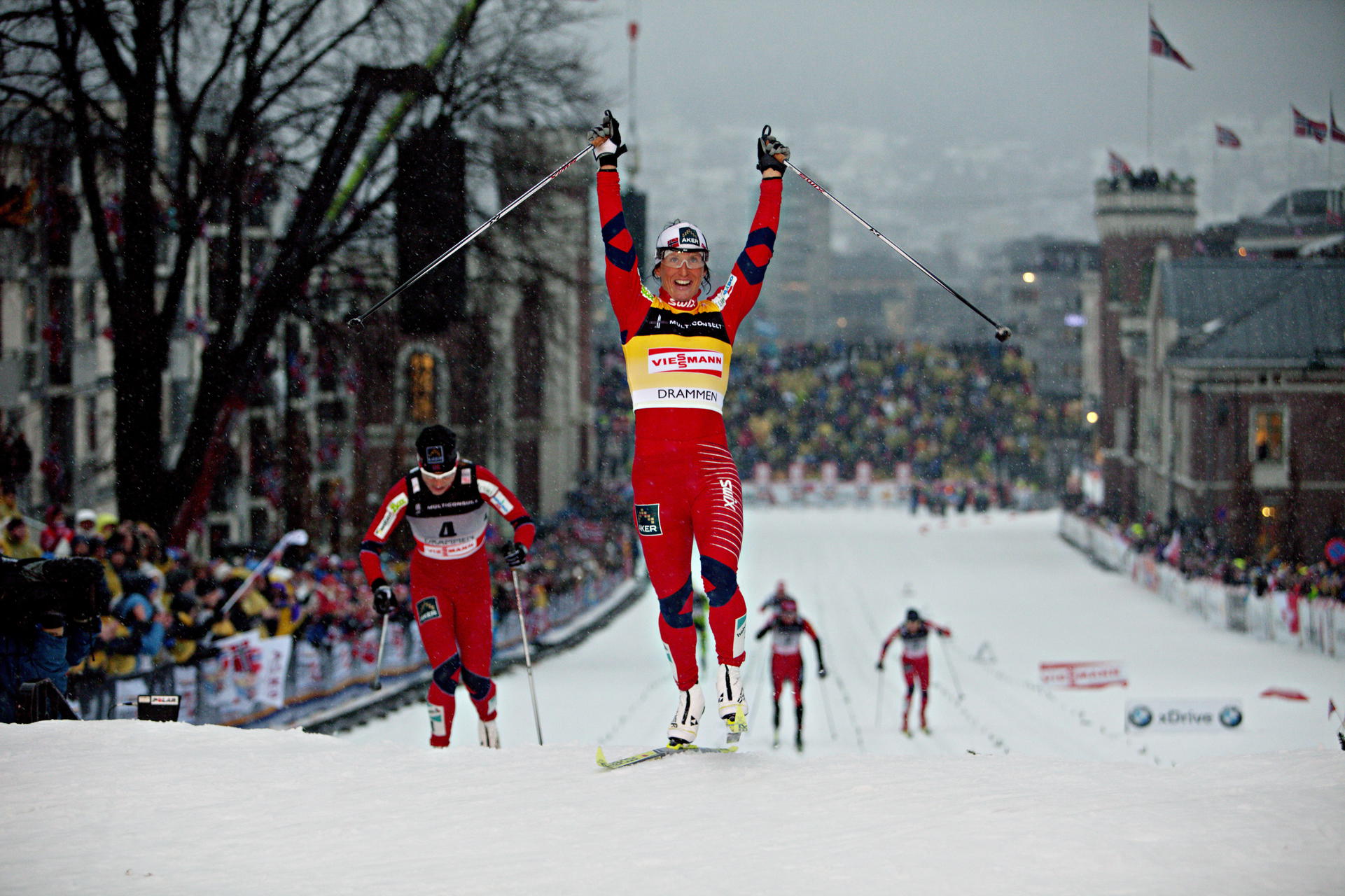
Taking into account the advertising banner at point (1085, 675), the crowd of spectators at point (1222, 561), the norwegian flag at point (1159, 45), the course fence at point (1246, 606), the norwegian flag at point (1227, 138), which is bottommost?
the advertising banner at point (1085, 675)

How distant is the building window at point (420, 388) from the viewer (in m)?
29.6

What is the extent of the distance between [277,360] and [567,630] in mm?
9224

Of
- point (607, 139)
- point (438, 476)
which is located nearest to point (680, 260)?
point (607, 139)

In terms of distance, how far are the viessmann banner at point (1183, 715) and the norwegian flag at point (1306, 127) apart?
1631cm

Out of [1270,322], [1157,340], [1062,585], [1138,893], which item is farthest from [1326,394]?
[1138,893]

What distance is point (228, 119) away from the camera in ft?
54.9

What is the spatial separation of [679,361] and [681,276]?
1.46 ft

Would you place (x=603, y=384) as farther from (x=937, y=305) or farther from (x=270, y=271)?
(x=937, y=305)

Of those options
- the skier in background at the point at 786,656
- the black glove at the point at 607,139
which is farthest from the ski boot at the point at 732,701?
the skier in background at the point at 786,656

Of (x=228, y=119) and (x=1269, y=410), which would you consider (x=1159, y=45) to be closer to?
(x=1269, y=410)

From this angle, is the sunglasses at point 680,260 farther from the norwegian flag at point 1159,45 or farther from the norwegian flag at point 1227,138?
the norwegian flag at point 1227,138

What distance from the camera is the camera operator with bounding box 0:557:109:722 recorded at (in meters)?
7.58

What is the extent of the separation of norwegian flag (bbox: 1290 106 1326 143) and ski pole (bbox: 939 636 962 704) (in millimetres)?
12305

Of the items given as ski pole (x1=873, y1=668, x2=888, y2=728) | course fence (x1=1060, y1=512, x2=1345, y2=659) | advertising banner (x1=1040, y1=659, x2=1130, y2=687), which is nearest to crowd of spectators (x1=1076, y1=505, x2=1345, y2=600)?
course fence (x1=1060, y1=512, x2=1345, y2=659)
